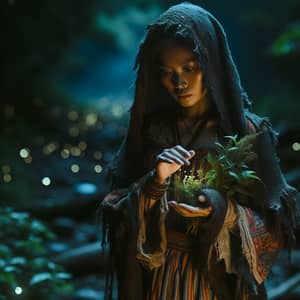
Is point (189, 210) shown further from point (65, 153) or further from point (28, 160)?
point (65, 153)

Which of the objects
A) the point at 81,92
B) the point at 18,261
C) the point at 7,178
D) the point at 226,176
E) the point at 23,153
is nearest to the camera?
the point at 226,176

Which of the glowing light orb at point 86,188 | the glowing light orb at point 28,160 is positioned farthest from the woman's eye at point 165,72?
the glowing light orb at point 28,160

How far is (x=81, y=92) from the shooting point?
669 centimetres

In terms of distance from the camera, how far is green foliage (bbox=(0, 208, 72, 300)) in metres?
3.74

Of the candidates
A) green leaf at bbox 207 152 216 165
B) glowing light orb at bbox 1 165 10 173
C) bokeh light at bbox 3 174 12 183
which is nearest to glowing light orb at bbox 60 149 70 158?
glowing light orb at bbox 1 165 10 173

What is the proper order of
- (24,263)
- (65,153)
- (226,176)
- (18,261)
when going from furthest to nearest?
1. (65,153)
2. (24,263)
3. (18,261)
4. (226,176)

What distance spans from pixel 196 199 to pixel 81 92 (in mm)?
4605

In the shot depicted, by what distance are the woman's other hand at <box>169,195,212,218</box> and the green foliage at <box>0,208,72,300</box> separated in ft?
5.44

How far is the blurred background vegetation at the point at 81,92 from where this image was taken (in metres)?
5.15

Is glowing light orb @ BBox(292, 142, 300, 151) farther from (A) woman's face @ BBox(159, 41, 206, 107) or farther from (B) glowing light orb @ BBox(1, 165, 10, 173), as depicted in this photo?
(A) woman's face @ BBox(159, 41, 206, 107)

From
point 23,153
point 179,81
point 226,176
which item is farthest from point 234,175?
point 23,153

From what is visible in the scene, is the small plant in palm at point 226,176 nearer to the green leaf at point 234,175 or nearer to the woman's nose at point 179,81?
the green leaf at point 234,175

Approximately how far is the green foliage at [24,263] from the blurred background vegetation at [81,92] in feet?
0.10

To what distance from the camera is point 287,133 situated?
504cm
